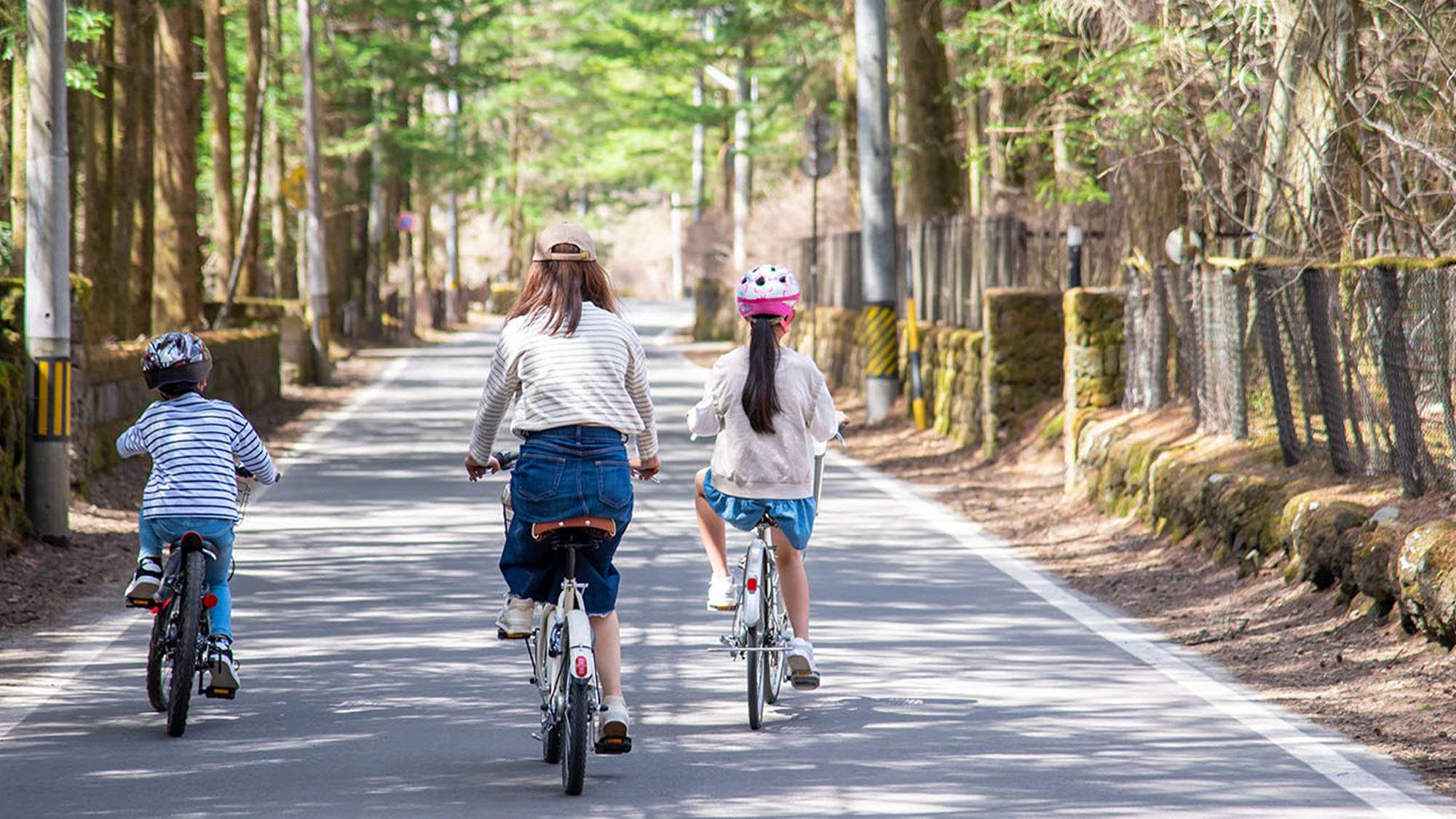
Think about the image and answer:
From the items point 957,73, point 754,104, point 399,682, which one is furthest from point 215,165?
point 399,682

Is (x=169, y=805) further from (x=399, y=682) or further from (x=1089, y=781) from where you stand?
(x=1089, y=781)

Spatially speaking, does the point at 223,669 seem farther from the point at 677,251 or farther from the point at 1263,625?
the point at 677,251

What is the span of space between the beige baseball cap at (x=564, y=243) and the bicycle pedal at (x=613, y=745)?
1.60 meters

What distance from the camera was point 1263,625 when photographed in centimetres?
978

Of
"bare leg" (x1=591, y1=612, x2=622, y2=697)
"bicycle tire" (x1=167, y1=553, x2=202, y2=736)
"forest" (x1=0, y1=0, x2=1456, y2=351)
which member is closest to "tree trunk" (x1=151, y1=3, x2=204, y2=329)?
"forest" (x1=0, y1=0, x2=1456, y2=351)

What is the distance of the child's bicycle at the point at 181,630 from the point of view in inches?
286

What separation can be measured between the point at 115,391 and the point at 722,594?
33.0 feet

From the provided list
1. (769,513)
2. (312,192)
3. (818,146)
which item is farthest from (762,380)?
(312,192)

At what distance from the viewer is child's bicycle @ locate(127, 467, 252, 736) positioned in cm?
727

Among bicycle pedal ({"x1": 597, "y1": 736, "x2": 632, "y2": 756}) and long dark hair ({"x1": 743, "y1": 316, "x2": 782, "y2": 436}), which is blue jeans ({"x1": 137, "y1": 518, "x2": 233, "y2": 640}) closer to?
bicycle pedal ({"x1": 597, "y1": 736, "x2": 632, "y2": 756})

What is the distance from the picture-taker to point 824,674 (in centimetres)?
868

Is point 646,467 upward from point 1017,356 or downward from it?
downward

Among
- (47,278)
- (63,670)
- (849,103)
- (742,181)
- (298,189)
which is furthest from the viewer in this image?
(742,181)

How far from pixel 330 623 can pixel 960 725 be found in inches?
144
